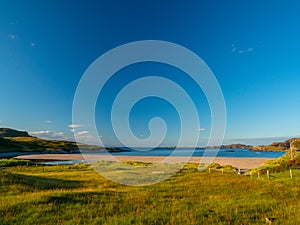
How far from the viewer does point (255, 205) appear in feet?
44.3

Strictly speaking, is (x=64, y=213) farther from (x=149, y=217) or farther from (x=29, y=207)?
(x=149, y=217)

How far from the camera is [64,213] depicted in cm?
1139

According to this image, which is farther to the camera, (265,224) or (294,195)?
(294,195)

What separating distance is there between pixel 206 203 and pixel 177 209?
8.91 ft

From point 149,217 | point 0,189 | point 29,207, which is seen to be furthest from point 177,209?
point 0,189

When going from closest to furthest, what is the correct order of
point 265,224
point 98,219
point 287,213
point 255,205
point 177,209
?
point 265,224 < point 98,219 < point 287,213 < point 177,209 < point 255,205

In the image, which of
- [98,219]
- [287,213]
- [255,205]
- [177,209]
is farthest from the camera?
[255,205]

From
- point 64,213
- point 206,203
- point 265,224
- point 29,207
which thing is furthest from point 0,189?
point 265,224

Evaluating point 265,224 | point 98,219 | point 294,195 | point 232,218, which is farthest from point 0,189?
point 294,195

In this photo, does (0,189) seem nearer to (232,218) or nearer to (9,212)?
(9,212)

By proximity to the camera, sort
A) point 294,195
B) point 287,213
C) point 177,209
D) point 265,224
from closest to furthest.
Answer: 1. point 265,224
2. point 287,213
3. point 177,209
4. point 294,195

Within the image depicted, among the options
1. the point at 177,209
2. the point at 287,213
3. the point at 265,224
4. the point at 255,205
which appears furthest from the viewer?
the point at 255,205

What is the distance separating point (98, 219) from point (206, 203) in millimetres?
7109

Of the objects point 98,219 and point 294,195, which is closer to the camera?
point 98,219
